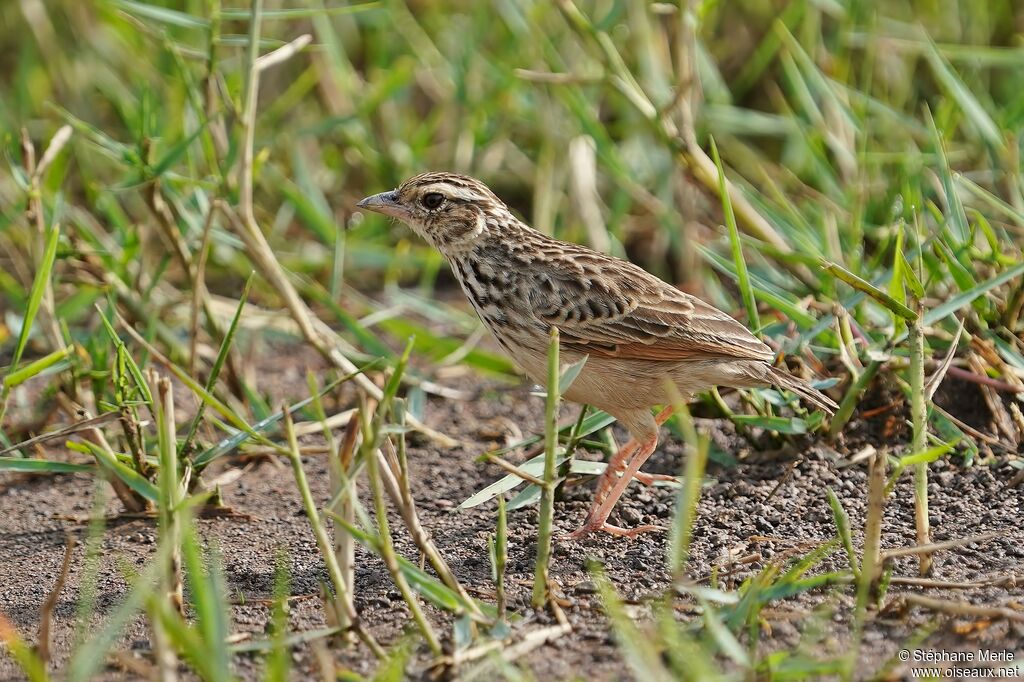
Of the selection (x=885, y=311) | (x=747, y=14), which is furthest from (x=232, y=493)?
(x=747, y=14)

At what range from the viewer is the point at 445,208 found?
5082 millimetres

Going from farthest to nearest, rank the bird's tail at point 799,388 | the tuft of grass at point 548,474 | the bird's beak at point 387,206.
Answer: the bird's beak at point 387,206 → the bird's tail at point 799,388 → the tuft of grass at point 548,474

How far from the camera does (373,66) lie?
771 centimetres

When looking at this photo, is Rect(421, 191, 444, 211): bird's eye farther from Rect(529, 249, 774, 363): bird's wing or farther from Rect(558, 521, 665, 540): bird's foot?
Rect(558, 521, 665, 540): bird's foot

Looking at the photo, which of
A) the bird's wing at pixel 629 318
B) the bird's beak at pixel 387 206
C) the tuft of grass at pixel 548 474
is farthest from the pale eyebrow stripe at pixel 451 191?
the tuft of grass at pixel 548 474

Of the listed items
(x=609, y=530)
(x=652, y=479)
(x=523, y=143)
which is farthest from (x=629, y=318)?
(x=523, y=143)

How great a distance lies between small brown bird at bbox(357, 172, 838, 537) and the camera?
440 cm

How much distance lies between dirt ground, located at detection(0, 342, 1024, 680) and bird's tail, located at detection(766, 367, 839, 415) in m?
0.26

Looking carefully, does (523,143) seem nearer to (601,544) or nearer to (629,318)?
(629,318)

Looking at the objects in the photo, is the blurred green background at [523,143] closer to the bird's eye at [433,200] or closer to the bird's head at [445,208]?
the bird's head at [445,208]

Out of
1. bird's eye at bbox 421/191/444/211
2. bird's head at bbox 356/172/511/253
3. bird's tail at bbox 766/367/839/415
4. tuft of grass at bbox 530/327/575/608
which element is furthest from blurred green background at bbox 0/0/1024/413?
tuft of grass at bbox 530/327/575/608

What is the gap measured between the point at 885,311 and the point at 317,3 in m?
3.41

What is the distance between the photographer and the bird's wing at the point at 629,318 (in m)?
4.47

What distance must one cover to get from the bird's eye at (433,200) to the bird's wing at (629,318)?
595mm
